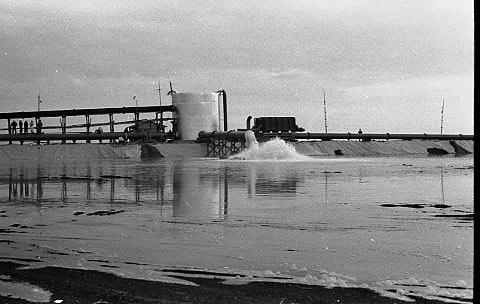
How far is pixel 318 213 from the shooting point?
11.4 metres

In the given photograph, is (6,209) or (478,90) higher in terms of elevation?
(478,90)

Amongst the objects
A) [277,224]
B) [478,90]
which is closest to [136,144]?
[277,224]

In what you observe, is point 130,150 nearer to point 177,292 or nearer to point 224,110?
point 224,110

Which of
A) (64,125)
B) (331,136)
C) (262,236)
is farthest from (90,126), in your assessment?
(262,236)

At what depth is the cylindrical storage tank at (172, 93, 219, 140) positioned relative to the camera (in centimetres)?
8912

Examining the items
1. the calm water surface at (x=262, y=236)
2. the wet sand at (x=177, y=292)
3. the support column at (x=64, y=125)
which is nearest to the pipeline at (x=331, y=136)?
the support column at (x=64, y=125)

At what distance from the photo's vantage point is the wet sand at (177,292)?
4832 mm

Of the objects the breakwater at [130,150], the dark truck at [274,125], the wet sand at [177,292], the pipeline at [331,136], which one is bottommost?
the wet sand at [177,292]

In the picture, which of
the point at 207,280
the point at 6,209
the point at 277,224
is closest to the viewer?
the point at 207,280

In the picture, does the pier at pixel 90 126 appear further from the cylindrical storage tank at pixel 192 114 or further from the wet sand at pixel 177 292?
the wet sand at pixel 177 292

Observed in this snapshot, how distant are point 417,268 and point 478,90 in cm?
395

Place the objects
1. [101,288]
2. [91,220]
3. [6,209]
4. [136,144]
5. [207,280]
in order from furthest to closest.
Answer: [136,144], [6,209], [91,220], [207,280], [101,288]

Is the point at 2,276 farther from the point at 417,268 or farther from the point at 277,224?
the point at 277,224

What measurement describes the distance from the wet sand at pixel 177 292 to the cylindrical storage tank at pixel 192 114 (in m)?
83.5
